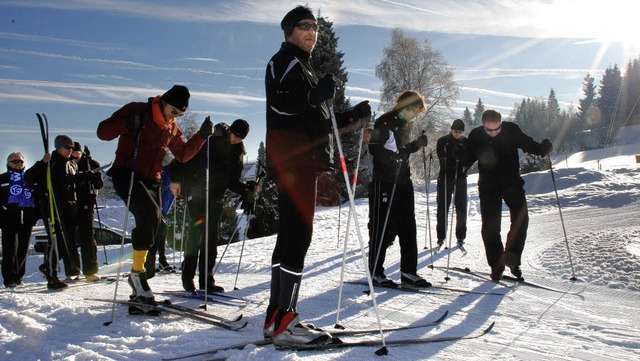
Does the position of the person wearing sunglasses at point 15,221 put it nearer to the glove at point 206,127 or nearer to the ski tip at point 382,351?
the glove at point 206,127

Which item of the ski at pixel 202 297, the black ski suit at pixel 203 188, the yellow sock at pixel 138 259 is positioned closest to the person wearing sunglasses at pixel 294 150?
the ski at pixel 202 297

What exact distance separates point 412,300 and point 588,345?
172cm

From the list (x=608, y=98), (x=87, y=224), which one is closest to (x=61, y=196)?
(x=87, y=224)

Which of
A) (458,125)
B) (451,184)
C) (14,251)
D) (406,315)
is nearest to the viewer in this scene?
(406,315)

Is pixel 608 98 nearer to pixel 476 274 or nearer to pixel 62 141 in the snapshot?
pixel 476 274

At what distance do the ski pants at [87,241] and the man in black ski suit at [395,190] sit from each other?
423 centimetres

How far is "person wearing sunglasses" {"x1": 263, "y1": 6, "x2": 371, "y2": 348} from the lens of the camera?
119 inches

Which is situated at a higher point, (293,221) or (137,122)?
(137,122)

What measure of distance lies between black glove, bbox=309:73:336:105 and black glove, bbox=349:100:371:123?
593 millimetres

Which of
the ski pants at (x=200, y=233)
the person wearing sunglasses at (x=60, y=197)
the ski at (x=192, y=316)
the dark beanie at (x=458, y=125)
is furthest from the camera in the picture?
the dark beanie at (x=458, y=125)

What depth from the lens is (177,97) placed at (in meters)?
4.22

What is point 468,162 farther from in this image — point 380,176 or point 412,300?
point 412,300

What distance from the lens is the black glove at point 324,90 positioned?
9.36 feet

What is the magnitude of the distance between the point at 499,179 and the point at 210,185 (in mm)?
3645
